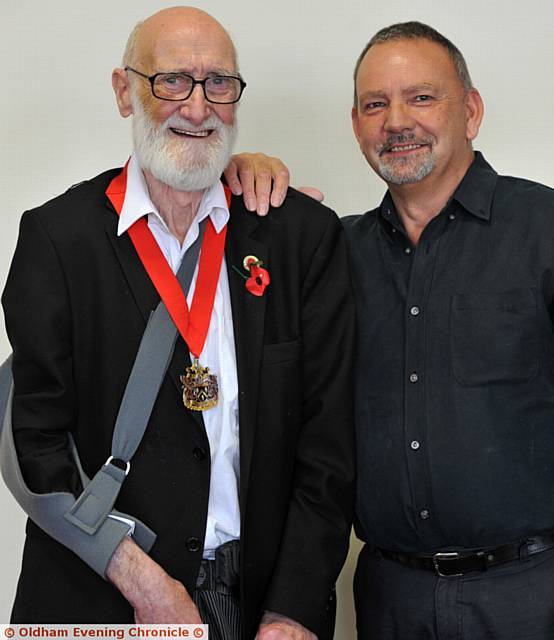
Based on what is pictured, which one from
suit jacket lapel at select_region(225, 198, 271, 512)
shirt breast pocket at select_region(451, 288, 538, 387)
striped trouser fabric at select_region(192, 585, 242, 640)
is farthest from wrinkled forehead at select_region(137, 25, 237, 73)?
striped trouser fabric at select_region(192, 585, 242, 640)

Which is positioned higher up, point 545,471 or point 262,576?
point 545,471

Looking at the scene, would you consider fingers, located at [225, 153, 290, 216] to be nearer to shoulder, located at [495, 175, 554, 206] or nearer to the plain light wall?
shoulder, located at [495, 175, 554, 206]

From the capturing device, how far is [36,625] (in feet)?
7.66

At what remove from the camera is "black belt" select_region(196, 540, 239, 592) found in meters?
2.29

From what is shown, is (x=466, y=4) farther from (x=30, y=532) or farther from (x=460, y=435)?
(x=30, y=532)

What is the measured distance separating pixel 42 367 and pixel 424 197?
96cm

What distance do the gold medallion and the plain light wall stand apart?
1347 mm

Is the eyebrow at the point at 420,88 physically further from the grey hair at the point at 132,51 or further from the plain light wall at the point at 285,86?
the plain light wall at the point at 285,86

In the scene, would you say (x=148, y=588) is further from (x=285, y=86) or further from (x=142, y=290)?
(x=285, y=86)

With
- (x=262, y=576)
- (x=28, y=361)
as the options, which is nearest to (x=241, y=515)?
(x=262, y=576)

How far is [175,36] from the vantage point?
233 cm

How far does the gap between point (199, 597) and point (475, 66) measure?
6.35ft

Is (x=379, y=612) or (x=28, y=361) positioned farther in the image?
(x=379, y=612)

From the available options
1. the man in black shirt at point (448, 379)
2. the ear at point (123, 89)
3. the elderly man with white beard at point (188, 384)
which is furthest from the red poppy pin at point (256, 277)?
the ear at point (123, 89)
